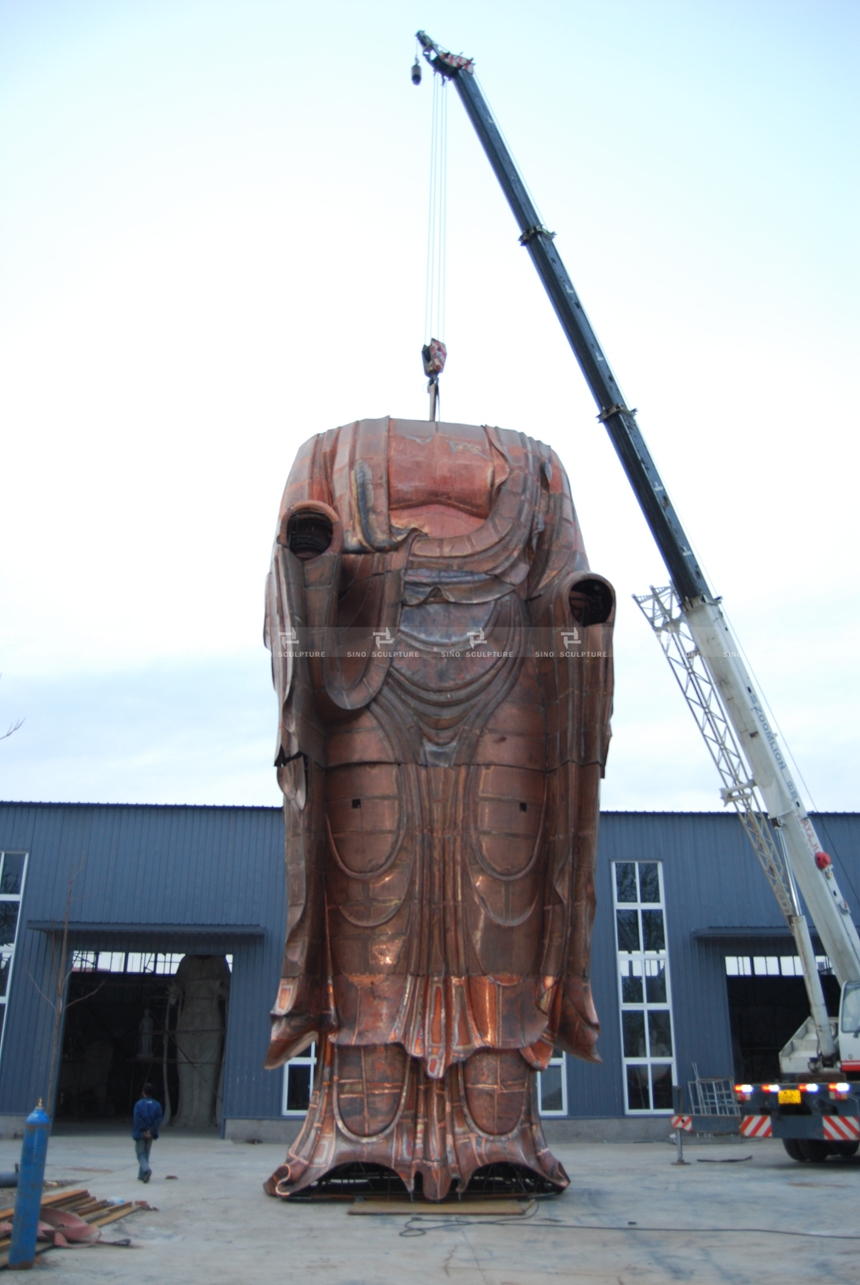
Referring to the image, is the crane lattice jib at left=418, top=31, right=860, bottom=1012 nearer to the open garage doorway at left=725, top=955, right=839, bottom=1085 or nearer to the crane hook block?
the crane hook block

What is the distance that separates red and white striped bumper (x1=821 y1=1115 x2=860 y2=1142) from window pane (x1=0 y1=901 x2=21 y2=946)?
13.6 m

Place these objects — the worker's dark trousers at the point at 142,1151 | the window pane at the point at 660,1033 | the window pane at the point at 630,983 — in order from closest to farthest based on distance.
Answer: the worker's dark trousers at the point at 142,1151, the window pane at the point at 660,1033, the window pane at the point at 630,983

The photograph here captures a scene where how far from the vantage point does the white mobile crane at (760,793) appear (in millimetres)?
13258

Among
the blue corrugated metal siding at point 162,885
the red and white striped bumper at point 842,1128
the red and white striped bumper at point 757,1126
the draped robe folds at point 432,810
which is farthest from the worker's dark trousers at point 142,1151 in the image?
the red and white striped bumper at point 842,1128

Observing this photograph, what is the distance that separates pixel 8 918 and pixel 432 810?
13129 millimetres

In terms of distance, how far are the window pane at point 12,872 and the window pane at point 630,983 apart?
36.2ft

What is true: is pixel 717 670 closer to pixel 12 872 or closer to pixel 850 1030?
pixel 850 1030

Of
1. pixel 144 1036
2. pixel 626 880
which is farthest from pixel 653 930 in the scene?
pixel 144 1036

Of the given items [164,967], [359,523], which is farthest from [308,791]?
[164,967]

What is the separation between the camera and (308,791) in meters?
8.99

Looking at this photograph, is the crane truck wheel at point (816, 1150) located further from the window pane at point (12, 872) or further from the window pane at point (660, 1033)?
the window pane at point (12, 872)

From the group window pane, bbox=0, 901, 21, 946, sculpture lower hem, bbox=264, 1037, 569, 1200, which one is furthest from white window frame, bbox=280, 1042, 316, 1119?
sculpture lower hem, bbox=264, 1037, 569, 1200

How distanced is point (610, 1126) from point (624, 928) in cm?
337

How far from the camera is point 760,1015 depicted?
28953mm
